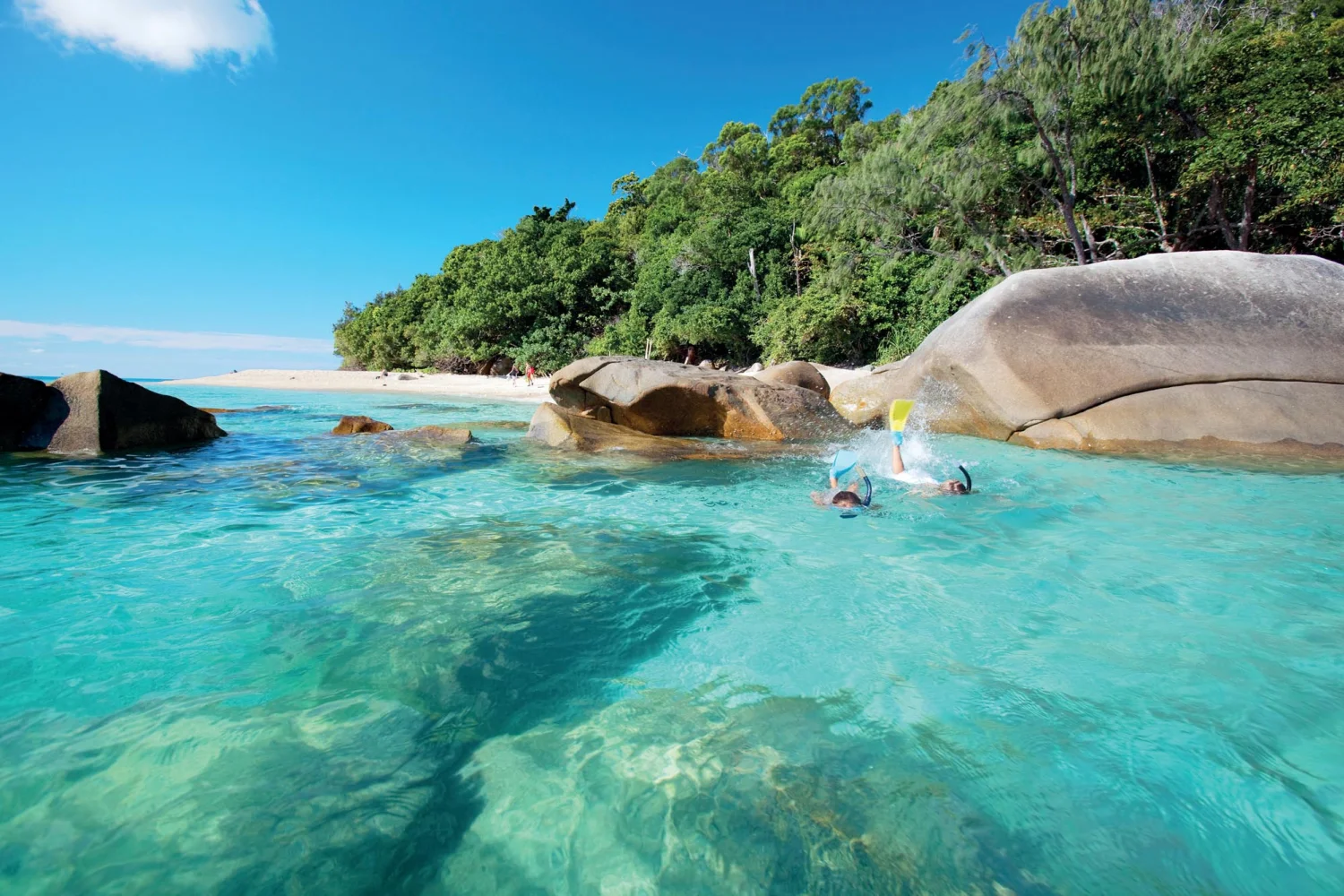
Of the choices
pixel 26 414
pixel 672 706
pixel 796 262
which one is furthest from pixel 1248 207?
pixel 26 414

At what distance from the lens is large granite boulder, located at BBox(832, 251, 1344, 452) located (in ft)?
24.5

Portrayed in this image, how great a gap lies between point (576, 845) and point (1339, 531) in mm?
5983

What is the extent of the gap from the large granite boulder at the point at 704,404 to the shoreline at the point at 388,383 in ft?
33.4

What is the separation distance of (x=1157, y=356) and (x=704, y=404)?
6249 mm

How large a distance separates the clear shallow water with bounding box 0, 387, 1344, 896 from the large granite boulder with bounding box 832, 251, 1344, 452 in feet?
11.0

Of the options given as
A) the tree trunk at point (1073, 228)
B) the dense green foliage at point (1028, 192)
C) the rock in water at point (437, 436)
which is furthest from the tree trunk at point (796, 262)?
the rock in water at point (437, 436)

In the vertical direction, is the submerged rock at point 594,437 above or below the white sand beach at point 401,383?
below

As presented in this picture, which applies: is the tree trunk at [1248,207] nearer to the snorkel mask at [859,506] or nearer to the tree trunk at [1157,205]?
the tree trunk at [1157,205]

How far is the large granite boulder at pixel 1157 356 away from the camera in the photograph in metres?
7.47

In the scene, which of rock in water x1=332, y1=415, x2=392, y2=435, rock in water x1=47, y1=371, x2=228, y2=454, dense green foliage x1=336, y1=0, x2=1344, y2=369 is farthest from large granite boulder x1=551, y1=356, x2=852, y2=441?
dense green foliage x1=336, y1=0, x2=1344, y2=369

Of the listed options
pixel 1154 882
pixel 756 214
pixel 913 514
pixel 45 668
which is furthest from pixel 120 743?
pixel 756 214

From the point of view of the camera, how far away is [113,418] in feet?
25.6

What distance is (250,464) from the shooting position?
7.26m

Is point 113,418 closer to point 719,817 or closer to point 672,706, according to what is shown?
point 672,706
